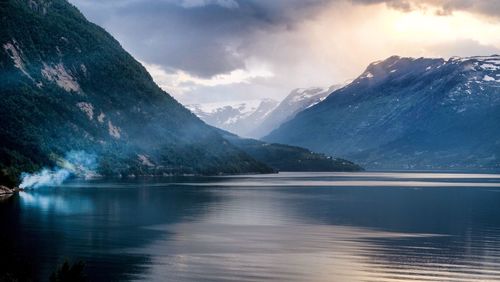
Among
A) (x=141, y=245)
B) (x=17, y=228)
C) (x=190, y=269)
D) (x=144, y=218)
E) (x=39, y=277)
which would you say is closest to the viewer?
(x=39, y=277)

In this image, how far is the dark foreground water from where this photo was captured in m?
77.7

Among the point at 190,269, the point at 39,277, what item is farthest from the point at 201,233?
the point at 39,277

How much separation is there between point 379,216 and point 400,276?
71016 mm

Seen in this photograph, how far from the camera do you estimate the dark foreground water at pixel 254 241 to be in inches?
3059

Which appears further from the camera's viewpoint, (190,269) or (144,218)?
(144,218)

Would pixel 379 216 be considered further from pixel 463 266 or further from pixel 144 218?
pixel 463 266

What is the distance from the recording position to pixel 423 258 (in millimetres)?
87875

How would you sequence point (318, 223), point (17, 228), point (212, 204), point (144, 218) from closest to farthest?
point (17, 228) < point (318, 223) < point (144, 218) < point (212, 204)

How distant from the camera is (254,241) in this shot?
338 ft

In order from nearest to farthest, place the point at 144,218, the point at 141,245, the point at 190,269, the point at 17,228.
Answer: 1. the point at 190,269
2. the point at 141,245
3. the point at 17,228
4. the point at 144,218

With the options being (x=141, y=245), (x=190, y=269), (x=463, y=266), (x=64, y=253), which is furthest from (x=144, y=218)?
(x=463, y=266)

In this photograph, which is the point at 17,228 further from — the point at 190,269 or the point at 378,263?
the point at 378,263

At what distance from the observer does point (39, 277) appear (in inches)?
2842

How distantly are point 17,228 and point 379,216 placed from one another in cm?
7031
